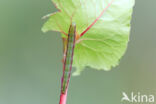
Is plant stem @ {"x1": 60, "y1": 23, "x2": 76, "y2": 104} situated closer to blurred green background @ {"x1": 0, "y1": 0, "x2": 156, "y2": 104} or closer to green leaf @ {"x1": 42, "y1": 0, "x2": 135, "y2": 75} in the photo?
green leaf @ {"x1": 42, "y1": 0, "x2": 135, "y2": 75}

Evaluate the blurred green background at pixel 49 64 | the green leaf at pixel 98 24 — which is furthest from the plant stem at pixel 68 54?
the blurred green background at pixel 49 64

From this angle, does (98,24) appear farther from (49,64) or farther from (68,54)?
(49,64)

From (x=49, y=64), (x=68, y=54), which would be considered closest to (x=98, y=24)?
(x=68, y=54)

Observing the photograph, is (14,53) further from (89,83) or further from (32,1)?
(89,83)

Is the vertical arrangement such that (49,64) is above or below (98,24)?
below

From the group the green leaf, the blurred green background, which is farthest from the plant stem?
the blurred green background

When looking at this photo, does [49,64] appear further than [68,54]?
Yes

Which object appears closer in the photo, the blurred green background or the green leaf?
the green leaf
